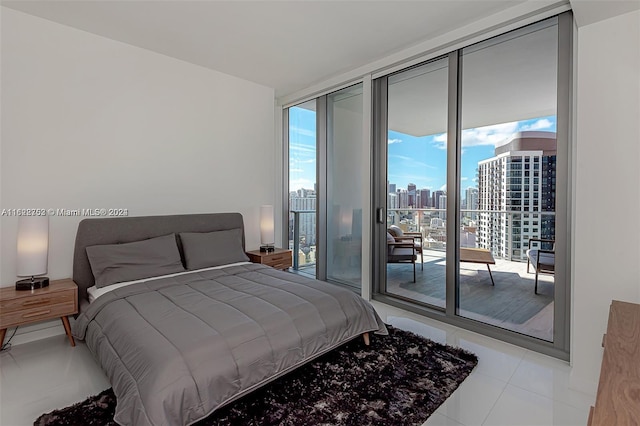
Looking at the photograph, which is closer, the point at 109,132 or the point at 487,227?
the point at 487,227

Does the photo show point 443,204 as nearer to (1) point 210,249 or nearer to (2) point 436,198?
(2) point 436,198

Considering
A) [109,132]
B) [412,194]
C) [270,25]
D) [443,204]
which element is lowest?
[443,204]

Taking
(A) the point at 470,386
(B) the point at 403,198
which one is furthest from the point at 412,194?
(A) the point at 470,386

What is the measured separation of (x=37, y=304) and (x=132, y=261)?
73 centimetres

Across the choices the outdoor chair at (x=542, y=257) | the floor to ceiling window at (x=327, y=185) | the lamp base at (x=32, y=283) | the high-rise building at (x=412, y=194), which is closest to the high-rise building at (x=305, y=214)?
the floor to ceiling window at (x=327, y=185)

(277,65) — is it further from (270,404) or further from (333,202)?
(270,404)

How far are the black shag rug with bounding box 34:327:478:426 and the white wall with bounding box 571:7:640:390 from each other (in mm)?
805

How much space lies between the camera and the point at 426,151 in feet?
11.8

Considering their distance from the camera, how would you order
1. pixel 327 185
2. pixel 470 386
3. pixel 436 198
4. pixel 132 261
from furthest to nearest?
pixel 327 185
pixel 436 198
pixel 132 261
pixel 470 386

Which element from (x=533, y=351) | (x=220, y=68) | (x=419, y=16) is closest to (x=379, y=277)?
(x=533, y=351)

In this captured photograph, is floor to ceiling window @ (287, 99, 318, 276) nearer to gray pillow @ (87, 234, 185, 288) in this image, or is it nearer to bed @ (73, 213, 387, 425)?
bed @ (73, 213, 387, 425)

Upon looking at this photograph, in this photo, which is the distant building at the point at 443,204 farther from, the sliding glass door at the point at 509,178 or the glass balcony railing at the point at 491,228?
the sliding glass door at the point at 509,178

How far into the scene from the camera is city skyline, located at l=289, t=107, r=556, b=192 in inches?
119

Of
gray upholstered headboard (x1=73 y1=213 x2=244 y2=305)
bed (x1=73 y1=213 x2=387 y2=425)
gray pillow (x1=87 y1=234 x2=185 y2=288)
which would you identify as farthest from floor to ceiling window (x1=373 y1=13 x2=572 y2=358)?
gray pillow (x1=87 y1=234 x2=185 y2=288)
